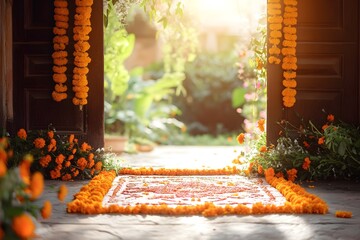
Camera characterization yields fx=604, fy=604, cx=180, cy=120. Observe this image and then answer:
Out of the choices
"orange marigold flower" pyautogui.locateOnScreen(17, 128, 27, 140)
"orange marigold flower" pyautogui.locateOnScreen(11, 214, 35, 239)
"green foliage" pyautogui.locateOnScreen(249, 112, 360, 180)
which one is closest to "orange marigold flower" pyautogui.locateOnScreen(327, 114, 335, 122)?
"green foliage" pyautogui.locateOnScreen(249, 112, 360, 180)

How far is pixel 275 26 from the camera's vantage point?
6559mm

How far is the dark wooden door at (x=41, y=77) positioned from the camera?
661cm

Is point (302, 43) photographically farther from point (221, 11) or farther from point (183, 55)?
point (221, 11)

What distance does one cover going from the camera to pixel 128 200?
5.02 meters

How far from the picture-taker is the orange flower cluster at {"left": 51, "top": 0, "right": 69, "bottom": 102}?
6.50m

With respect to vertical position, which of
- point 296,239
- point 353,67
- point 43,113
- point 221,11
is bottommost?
point 296,239

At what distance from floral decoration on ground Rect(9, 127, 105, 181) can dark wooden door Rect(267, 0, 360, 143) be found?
2.03 m

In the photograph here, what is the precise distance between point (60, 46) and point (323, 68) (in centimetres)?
289

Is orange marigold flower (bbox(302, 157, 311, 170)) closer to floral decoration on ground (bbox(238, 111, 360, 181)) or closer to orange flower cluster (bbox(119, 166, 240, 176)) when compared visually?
floral decoration on ground (bbox(238, 111, 360, 181))

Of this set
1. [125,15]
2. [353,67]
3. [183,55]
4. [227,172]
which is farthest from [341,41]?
[183,55]

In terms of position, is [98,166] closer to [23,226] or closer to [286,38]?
[286,38]

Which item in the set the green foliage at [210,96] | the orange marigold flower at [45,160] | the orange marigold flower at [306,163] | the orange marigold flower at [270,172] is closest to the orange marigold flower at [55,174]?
the orange marigold flower at [45,160]

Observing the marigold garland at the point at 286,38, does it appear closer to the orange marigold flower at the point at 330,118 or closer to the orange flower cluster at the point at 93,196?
the orange marigold flower at the point at 330,118

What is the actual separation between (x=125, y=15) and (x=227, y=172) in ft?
7.34
